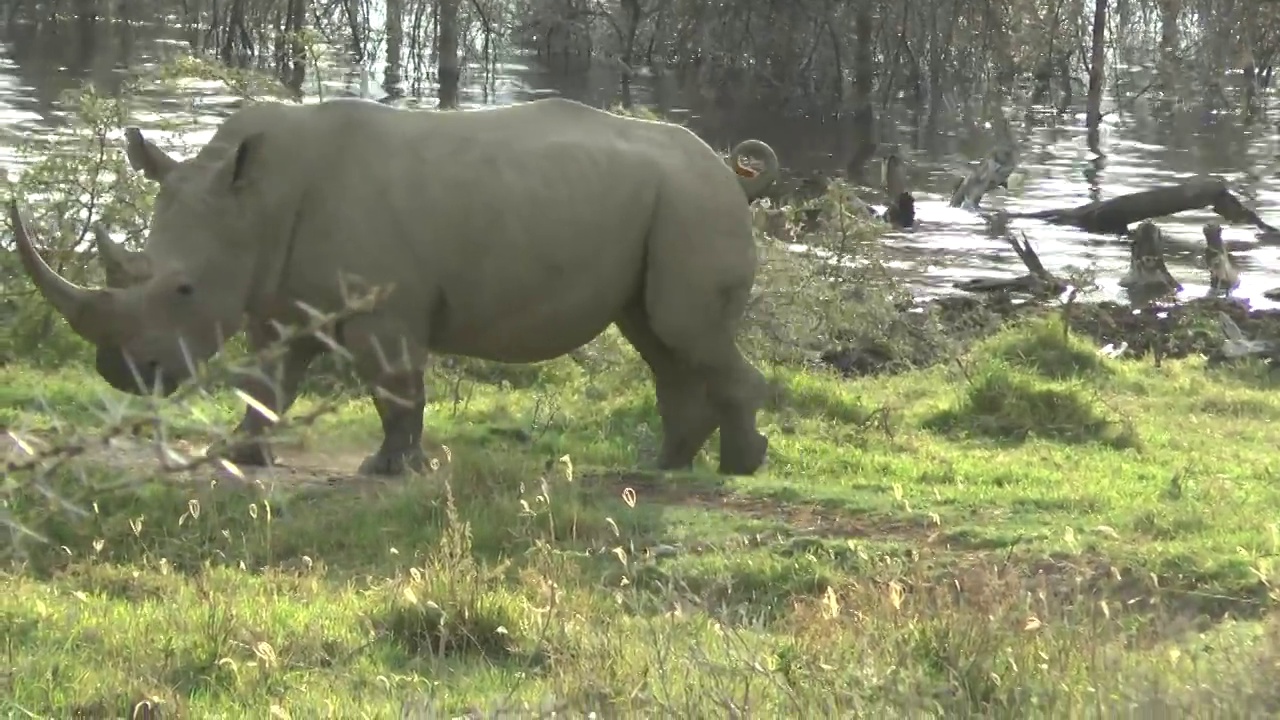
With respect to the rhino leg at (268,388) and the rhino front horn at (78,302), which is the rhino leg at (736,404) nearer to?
the rhino leg at (268,388)

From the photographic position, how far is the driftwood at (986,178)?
85.6ft

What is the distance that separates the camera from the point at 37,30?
46.8 m

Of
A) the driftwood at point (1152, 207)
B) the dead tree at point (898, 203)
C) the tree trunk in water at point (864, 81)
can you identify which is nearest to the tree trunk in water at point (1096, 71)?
the tree trunk in water at point (864, 81)

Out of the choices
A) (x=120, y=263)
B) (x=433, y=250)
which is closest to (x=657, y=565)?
(x=433, y=250)

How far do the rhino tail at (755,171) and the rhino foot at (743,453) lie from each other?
3.80 feet

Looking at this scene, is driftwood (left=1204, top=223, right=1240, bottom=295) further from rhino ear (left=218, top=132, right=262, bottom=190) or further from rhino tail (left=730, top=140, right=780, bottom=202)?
rhino ear (left=218, top=132, right=262, bottom=190)

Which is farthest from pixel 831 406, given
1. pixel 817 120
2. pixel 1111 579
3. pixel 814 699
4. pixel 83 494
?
pixel 817 120

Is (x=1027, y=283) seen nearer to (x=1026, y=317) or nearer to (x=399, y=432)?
(x=1026, y=317)

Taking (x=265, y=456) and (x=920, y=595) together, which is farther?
(x=265, y=456)

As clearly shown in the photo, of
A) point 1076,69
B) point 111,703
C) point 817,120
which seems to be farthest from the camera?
point 1076,69

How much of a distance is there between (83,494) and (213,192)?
5.17 metres

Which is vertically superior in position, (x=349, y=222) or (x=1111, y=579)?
(x=349, y=222)

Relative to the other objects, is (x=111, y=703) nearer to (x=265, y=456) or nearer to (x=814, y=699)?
(x=814, y=699)

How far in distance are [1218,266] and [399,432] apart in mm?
13298
